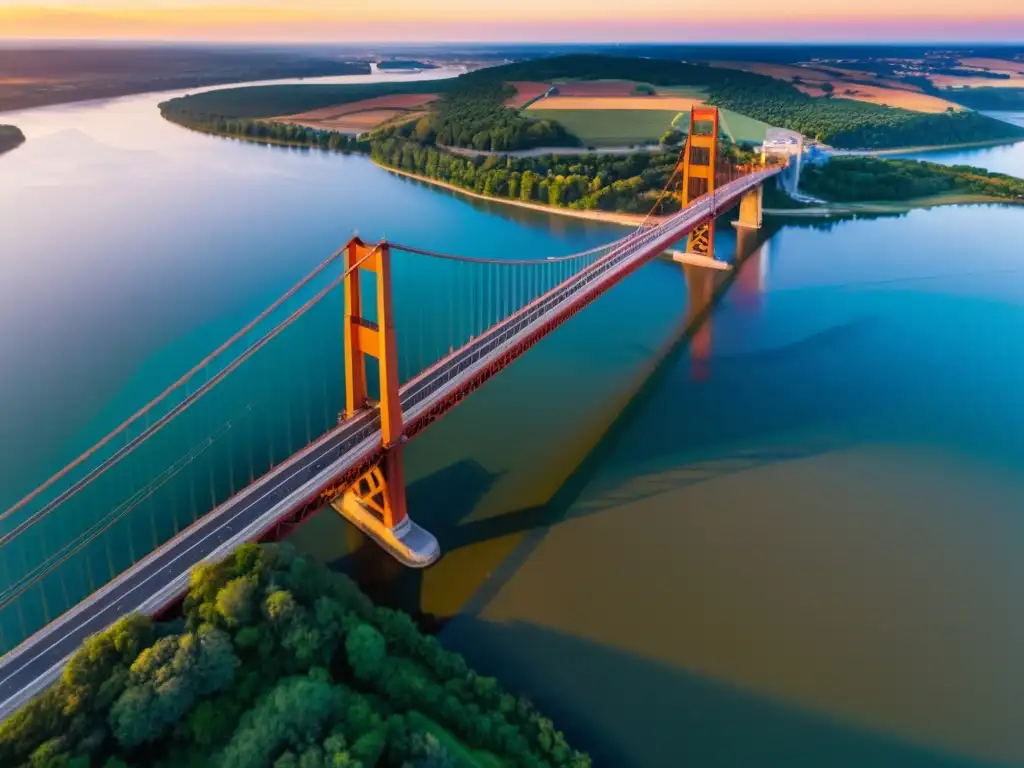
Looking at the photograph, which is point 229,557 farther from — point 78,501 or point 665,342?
point 665,342

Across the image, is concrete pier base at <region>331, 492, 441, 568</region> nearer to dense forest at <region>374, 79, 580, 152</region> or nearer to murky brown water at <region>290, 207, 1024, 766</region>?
murky brown water at <region>290, 207, 1024, 766</region>

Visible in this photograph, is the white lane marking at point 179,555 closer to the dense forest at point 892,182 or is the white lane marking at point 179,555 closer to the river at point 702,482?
the river at point 702,482

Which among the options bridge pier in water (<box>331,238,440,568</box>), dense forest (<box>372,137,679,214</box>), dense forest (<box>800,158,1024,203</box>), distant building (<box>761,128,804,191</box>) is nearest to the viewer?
bridge pier in water (<box>331,238,440,568</box>)

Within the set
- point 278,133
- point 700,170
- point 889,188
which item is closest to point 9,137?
point 278,133

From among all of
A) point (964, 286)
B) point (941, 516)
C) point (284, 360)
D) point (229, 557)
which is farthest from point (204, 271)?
point (964, 286)

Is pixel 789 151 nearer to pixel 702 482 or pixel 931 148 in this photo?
pixel 931 148

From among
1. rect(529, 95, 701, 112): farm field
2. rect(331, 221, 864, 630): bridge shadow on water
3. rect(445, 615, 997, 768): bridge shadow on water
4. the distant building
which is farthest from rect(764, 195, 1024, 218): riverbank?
rect(445, 615, 997, 768): bridge shadow on water

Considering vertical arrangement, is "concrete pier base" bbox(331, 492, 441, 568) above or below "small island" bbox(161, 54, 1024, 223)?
below
